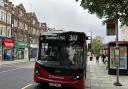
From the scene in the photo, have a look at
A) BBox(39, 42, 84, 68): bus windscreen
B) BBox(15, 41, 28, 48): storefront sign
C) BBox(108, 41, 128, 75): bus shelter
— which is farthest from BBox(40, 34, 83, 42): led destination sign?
BBox(15, 41, 28, 48): storefront sign

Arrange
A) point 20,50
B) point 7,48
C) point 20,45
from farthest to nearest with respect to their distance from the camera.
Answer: point 20,50 < point 20,45 < point 7,48

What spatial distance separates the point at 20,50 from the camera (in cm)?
7619

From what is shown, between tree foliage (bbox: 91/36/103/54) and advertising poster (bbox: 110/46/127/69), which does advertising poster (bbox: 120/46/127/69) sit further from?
tree foliage (bbox: 91/36/103/54)

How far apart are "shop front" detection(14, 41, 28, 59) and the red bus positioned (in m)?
55.7

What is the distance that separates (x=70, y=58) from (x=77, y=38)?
109 cm

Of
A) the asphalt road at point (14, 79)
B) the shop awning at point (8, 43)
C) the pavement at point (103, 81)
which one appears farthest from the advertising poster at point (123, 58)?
the shop awning at point (8, 43)

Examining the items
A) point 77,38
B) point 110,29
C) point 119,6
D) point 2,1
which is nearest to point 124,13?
point 119,6

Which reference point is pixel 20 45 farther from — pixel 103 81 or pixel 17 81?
pixel 17 81

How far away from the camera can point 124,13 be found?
1295 centimetres

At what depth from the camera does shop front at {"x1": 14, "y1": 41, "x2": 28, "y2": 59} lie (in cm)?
7269

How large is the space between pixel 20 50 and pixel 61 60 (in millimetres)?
60520

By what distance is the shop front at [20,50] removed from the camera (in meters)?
72.7

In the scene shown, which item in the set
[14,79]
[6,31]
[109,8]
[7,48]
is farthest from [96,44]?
[109,8]

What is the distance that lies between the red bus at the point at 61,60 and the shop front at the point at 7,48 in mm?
46037
